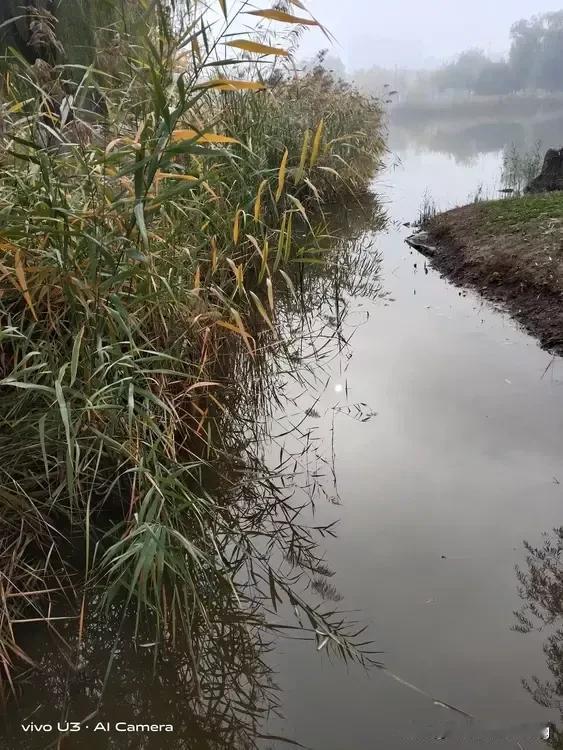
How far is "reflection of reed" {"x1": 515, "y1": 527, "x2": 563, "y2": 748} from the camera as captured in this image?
1.24m

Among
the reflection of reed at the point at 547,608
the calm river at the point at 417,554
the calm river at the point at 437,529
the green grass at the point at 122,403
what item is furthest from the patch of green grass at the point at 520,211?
the reflection of reed at the point at 547,608

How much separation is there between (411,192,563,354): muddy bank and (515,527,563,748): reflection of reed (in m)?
1.58

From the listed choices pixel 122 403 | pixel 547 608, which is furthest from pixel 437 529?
pixel 122 403

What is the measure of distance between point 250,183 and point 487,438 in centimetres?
165

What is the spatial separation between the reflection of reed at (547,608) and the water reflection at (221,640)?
1.27 feet

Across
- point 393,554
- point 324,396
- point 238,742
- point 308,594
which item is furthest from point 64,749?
point 324,396

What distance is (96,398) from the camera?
4.93ft

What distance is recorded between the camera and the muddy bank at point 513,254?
11.1 ft

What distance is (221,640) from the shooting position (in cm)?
139

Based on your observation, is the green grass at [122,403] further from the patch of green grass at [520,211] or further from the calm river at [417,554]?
the patch of green grass at [520,211]

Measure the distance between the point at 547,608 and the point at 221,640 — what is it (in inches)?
31.8

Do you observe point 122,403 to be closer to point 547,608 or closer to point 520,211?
point 547,608

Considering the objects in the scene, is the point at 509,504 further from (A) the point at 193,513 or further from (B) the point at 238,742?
(B) the point at 238,742

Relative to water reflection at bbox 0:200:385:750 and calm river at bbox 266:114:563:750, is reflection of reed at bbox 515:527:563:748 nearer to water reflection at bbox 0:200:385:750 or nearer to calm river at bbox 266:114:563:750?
calm river at bbox 266:114:563:750
